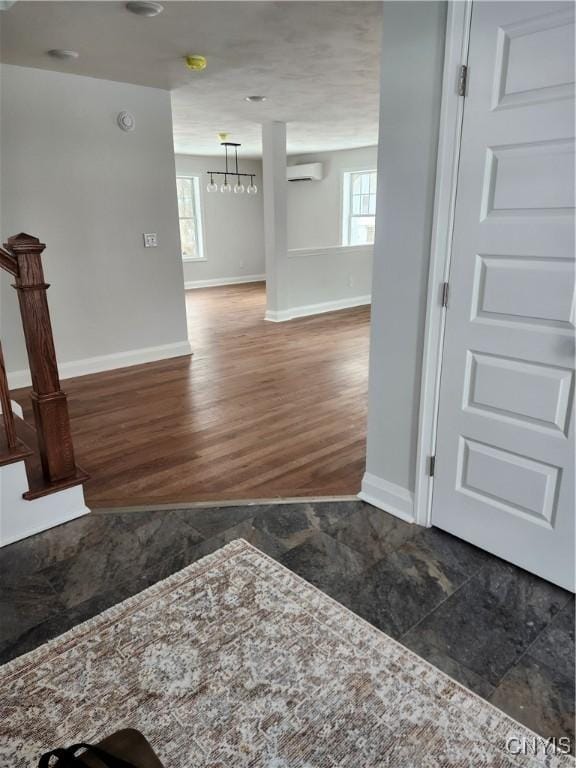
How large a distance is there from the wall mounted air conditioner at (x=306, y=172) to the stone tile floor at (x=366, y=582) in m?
8.58

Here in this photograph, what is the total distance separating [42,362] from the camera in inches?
90.8

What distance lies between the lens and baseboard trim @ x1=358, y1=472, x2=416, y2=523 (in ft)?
7.97

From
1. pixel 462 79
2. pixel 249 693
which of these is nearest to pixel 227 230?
pixel 462 79

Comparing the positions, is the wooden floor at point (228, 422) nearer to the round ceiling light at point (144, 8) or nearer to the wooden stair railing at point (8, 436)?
the wooden stair railing at point (8, 436)

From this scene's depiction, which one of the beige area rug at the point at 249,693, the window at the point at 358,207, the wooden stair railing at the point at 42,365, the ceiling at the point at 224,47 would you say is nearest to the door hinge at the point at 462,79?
the ceiling at the point at 224,47

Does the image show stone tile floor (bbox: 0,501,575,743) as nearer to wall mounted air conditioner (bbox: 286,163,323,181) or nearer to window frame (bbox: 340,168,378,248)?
window frame (bbox: 340,168,378,248)

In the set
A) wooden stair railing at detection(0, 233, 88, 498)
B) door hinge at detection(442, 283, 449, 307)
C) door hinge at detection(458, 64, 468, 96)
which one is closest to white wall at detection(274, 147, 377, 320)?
wooden stair railing at detection(0, 233, 88, 498)

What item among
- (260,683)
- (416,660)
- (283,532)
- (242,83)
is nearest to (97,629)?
(260,683)

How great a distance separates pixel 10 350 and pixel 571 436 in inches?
163

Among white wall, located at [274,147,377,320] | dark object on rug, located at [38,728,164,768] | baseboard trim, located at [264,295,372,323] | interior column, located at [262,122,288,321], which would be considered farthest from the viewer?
white wall, located at [274,147,377,320]

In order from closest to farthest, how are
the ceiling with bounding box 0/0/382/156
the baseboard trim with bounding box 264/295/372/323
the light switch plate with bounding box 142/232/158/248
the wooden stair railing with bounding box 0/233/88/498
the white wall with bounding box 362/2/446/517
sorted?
the white wall with bounding box 362/2/446/517
the wooden stair railing with bounding box 0/233/88/498
the ceiling with bounding box 0/0/382/156
the light switch plate with bounding box 142/232/158/248
the baseboard trim with bounding box 264/295/372/323

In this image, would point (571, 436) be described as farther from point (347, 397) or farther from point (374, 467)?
point (347, 397)

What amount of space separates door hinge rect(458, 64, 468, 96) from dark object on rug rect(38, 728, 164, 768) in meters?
2.15

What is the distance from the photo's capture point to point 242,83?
4.41 m
